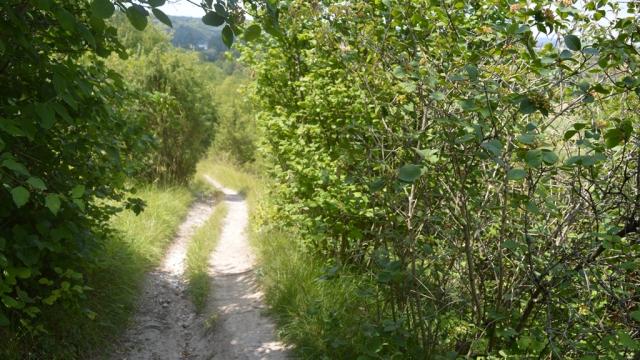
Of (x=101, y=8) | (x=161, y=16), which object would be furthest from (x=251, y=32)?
(x=101, y=8)

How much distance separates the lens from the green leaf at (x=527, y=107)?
1967 mm

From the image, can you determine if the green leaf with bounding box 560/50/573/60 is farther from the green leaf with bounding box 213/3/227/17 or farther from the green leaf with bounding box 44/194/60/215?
the green leaf with bounding box 44/194/60/215

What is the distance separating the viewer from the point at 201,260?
25.4 ft

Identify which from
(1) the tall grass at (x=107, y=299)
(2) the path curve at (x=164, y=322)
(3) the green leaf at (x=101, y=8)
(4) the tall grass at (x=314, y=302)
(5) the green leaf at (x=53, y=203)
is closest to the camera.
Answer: (3) the green leaf at (x=101, y=8)

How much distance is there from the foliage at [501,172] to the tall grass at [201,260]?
2.71m

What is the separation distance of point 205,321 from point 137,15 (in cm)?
470

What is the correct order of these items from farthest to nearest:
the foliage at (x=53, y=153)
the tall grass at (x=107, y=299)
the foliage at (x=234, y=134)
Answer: the foliage at (x=234, y=134), the tall grass at (x=107, y=299), the foliage at (x=53, y=153)

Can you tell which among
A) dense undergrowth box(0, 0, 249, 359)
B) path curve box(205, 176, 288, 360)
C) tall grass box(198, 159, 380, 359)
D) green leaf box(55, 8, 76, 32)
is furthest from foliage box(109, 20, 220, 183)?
green leaf box(55, 8, 76, 32)

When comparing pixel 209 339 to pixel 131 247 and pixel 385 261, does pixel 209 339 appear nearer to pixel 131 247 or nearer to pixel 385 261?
pixel 131 247

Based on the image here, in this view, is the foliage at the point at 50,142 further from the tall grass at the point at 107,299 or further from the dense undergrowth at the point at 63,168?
the tall grass at the point at 107,299

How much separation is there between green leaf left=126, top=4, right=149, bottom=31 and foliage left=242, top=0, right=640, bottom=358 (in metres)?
0.65

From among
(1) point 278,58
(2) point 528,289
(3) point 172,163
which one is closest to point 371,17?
(2) point 528,289

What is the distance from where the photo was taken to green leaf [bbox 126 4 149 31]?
1.68m

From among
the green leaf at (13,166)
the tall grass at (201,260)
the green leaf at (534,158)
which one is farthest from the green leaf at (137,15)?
the tall grass at (201,260)
